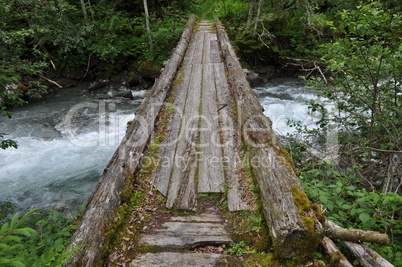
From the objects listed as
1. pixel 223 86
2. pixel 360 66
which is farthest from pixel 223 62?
pixel 360 66

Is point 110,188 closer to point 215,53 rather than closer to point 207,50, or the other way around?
point 215,53

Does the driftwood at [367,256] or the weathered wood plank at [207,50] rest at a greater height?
the weathered wood plank at [207,50]

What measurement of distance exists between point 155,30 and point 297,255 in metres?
13.7

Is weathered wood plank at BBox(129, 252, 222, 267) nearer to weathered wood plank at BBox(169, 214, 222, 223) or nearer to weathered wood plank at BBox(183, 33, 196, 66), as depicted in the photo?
weathered wood plank at BBox(169, 214, 222, 223)

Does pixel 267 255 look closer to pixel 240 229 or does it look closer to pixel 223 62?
pixel 240 229

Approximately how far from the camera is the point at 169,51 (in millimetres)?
13203

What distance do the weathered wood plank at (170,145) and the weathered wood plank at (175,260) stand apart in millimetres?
901

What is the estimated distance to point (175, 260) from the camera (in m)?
2.37

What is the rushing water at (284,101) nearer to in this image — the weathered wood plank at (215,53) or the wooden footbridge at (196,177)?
the weathered wood plank at (215,53)

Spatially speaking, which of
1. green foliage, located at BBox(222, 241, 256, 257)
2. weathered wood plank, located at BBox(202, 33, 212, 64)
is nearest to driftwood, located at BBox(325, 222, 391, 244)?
green foliage, located at BBox(222, 241, 256, 257)

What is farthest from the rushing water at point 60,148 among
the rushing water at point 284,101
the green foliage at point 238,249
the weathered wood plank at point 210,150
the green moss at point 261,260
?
the rushing water at point 284,101

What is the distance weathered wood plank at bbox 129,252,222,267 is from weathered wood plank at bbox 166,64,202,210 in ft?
2.14

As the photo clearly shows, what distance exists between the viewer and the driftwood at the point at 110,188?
7.45ft

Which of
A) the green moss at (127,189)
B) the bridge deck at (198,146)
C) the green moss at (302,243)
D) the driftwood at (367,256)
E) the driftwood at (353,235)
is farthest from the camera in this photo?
the bridge deck at (198,146)
